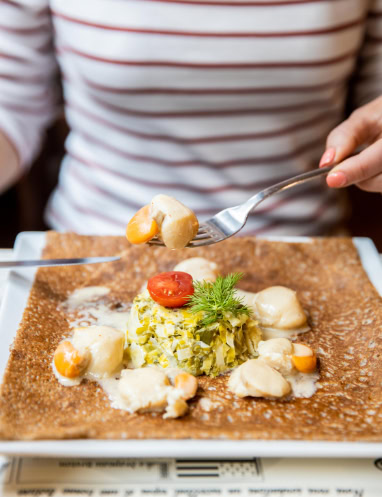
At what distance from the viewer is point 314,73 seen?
1.98 metres

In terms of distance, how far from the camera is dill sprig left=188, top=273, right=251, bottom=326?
52.4 inches

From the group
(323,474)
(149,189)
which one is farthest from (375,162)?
(149,189)

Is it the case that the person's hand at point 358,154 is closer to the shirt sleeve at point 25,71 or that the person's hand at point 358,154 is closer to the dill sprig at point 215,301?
the dill sprig at point 215,301

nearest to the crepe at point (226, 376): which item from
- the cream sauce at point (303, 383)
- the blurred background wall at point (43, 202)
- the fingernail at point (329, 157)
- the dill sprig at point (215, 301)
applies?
the cream sauce at point (303, 383)

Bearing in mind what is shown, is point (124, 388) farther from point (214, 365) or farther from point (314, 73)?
point (314, 73)

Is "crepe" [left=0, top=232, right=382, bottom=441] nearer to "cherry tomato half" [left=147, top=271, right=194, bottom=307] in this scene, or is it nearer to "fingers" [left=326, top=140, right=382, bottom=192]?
"cherry tomato half" [left=147, top=271, right=194, bottom=307]

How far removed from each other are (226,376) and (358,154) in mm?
701

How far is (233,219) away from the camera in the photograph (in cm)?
153

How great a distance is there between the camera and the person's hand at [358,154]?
146cm

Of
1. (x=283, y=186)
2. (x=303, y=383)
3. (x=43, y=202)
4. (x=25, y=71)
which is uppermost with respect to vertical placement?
(x=25, y=71)

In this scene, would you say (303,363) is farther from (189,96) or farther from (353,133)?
(189,96)

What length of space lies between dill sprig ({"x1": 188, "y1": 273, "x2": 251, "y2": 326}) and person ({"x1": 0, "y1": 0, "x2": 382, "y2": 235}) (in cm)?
67

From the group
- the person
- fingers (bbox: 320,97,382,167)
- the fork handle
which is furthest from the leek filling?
the person

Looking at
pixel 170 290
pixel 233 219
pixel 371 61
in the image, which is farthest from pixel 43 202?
pixel 170 290
